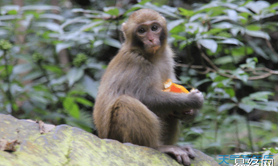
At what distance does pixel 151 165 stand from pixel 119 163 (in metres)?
0.45

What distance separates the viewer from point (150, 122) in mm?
4242


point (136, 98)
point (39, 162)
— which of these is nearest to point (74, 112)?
point (136, 98)

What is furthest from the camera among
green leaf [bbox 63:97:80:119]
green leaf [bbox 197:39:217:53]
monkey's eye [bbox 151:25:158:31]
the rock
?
green leaf [bbox 63:97:80:119]

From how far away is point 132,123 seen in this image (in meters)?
4.12

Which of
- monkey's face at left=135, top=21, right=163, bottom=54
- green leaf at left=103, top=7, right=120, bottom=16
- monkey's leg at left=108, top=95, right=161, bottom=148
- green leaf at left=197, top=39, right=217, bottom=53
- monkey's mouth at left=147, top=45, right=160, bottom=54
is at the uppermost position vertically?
green leaf at left=103, top=7, right=120, bottom=16

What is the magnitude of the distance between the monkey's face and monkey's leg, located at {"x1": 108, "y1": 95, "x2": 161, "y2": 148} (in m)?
0.93

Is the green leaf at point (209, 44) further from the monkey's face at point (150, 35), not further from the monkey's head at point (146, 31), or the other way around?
the monkey's face at point (150, 35)

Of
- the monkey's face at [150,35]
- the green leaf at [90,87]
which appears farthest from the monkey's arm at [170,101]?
the green leaf at [90,87]

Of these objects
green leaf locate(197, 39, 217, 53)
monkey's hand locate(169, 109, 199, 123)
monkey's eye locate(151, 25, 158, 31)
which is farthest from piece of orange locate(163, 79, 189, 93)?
green leaf locate(197, 39, 217, 53)

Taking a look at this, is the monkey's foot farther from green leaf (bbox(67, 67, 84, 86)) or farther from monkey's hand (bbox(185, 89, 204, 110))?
green leaf (bbox(67, 67, 84, 86))

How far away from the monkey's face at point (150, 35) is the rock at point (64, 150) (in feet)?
5.25

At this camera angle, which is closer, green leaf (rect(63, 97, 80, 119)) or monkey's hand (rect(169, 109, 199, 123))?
monkey's hand (rect(169, 109, 199, 123))

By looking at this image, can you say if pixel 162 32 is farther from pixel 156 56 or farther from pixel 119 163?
pixel 119 163

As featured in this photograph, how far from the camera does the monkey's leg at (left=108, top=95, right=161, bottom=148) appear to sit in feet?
13.6
